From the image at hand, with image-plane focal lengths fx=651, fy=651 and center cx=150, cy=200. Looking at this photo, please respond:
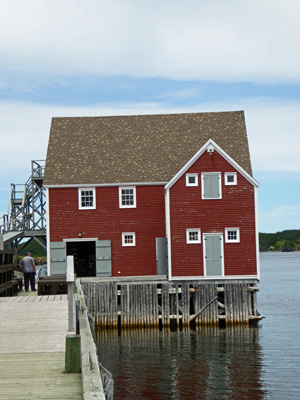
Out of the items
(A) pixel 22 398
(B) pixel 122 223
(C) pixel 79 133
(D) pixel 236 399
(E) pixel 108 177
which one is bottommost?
(D) pixel 236 399

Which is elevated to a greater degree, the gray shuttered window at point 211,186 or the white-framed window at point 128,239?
the gray shuttered window at point 211,186

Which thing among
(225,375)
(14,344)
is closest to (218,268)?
(225,375)

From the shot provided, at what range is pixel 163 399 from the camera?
62.2 feet

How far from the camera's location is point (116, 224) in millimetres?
36125

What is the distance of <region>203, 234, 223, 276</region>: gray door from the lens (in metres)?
32.9

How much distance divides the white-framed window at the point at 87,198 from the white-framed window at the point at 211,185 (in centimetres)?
650

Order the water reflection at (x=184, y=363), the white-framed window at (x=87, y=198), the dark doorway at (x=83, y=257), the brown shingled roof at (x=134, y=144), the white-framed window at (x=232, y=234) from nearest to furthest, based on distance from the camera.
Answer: the water reflection at (x=184, y=363)
the white-framed window at (x=232, y=234)
the white-framed window at (x=87, y=198)
the brown shingled roof at (x=134, y=144)
the dark doorway at (x=83, y=257)

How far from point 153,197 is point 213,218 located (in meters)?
4.28

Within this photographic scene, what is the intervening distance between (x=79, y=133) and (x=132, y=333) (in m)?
14.7

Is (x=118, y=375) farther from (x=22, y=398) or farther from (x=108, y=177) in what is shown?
(x=108, y=177)

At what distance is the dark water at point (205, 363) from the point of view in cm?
2002

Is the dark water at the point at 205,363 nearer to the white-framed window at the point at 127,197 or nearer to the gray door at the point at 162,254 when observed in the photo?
the gray door at the point at 162,254

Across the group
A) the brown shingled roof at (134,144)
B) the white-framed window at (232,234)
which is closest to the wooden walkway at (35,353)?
the white-framed window at (232,234)

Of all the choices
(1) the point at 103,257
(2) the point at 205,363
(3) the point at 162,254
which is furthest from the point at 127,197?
(2) the point at 205,363
